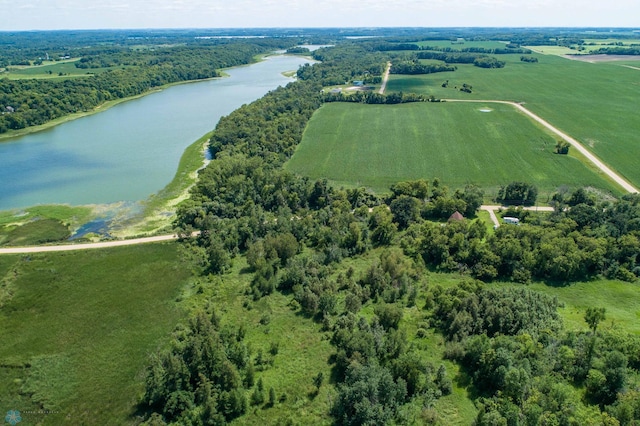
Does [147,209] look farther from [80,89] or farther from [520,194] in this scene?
[80,89]

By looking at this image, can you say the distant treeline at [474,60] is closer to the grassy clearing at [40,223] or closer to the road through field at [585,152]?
the road through field at [585,152]

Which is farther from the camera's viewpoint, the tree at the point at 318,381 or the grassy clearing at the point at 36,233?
the grassy clearing at the point at 36,233

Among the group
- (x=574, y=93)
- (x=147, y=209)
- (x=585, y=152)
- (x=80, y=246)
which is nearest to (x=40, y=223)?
(x=80, y=246)

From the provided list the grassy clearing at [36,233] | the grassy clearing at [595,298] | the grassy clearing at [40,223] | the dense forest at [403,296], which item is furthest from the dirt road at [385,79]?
the grassy clearing at [36,233]

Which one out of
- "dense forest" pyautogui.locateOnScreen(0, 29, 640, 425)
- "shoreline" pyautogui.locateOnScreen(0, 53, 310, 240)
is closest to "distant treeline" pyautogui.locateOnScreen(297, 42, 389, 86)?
"dense forest" pyautogui.locateOnScreen(0, 29, 640, 425)

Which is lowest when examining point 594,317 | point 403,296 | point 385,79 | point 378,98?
point 403,296

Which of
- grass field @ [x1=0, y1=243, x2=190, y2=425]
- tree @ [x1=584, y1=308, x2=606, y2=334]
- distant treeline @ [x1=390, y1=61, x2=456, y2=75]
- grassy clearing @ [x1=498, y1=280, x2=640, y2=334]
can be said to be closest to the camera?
grass field @ [x1=0, y1=243, x2=190, y2=425]

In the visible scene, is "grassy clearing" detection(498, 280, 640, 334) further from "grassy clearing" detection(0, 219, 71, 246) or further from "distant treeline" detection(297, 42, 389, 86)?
"distant treeline" detection(297, 42, 389, 86)
